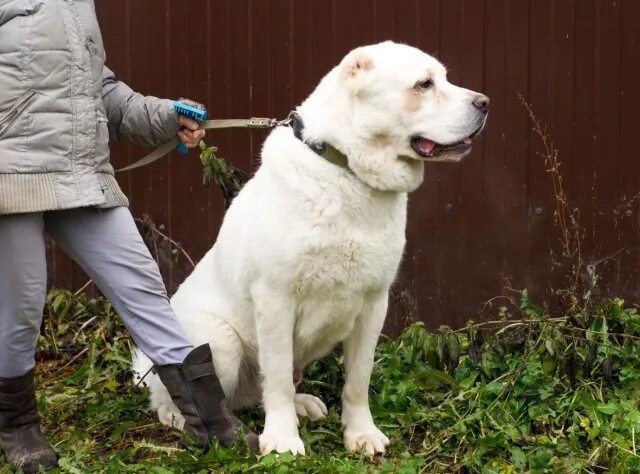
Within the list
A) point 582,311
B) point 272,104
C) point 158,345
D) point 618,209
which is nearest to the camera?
point 158,345

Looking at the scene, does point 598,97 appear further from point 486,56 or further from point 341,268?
point 341,268

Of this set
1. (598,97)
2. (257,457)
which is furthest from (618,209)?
(257,457)

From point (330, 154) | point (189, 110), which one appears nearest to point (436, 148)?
point (330, 154)

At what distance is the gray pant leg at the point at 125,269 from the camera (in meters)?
3.58

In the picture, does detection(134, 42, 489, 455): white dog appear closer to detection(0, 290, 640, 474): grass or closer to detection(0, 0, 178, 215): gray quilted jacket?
detection(0, 290, 640, 474): grass

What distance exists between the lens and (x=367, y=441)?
12.3 feet

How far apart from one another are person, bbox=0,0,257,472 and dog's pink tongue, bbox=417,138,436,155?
0.90 metres

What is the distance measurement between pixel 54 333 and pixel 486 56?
111 inches

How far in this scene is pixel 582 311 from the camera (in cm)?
431

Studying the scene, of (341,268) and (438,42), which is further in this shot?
(438,42)

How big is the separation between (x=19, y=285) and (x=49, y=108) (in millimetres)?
621

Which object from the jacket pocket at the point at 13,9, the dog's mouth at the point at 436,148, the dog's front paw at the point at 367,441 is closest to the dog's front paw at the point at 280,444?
the dog's front paw at the point at 367,441

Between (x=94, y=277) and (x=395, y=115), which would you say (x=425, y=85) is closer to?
(x=395, y=115)

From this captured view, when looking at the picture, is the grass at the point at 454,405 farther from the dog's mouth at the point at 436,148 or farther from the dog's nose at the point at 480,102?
the dog's nose at the point at 480,102
